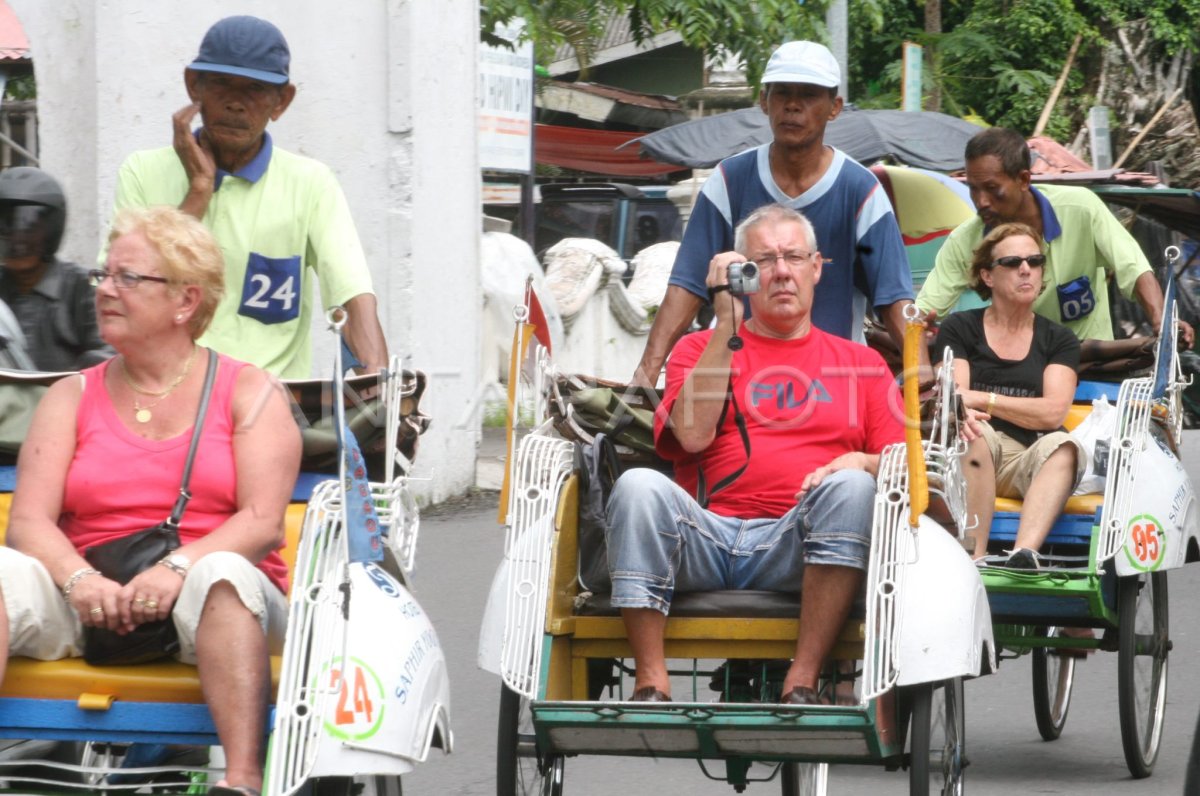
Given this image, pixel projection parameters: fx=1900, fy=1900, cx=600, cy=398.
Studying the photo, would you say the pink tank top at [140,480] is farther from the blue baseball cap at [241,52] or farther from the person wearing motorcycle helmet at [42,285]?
the blue baseball cap at [241,52]

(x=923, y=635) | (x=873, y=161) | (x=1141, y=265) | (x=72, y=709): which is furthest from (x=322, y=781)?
(x=873, y=161)

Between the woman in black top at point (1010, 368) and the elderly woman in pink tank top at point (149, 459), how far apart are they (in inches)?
117

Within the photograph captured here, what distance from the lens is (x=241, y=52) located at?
508cm

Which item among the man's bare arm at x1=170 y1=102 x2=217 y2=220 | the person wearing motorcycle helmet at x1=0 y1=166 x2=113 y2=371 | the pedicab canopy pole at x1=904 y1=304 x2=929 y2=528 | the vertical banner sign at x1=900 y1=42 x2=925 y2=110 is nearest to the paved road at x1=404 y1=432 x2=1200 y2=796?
the person wearing motorcycle helmet at x1=0 y1=166 x2=113 y2=371

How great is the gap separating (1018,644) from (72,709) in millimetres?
3348

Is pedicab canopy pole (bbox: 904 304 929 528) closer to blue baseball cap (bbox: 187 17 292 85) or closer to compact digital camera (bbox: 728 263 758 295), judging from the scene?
compact digital camera (bbox: 728 263 758 295)

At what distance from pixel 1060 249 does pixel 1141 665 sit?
1592 millimetres

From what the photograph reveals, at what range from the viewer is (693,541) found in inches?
185

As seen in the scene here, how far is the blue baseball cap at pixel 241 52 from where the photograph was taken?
5.07 meters

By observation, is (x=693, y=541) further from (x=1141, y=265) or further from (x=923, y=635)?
(x=1141, y=265)

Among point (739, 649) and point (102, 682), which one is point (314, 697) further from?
point (739, 649)

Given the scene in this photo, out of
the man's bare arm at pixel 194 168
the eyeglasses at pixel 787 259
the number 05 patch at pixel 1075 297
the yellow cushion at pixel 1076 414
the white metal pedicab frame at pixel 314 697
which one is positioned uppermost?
the man's bare arm at pixel 194 168

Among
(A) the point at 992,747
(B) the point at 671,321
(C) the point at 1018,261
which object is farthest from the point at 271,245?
(A) the point at 992,747

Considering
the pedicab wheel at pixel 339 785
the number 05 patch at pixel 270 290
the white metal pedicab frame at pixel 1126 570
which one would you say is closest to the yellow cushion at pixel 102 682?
the pedicab wheel at pixel 339 785
